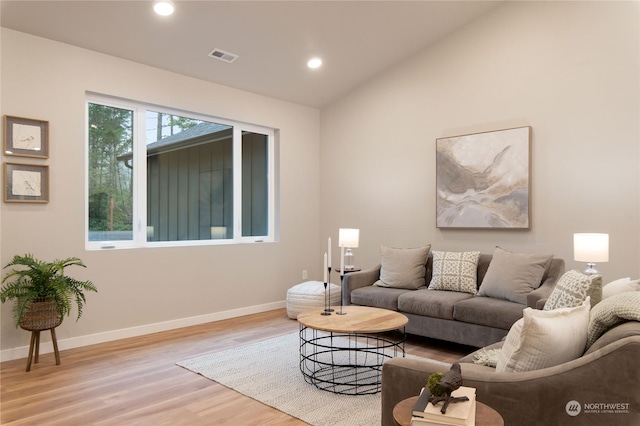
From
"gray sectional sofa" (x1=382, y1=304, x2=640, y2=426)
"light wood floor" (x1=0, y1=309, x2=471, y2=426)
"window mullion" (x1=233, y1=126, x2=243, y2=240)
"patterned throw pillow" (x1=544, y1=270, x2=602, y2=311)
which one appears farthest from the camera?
"window mullion" (x1=233, y1=126, x2=243, y2=240)

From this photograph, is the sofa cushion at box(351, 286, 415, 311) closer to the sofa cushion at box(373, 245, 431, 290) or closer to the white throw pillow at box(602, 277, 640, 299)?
the sofa cushion at box(373, 245, 431, 290)

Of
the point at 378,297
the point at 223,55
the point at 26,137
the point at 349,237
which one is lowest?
the point at 378,297

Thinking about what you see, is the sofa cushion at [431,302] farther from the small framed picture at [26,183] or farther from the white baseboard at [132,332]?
the small framed picture at [26,183]

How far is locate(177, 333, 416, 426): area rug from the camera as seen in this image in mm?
2713

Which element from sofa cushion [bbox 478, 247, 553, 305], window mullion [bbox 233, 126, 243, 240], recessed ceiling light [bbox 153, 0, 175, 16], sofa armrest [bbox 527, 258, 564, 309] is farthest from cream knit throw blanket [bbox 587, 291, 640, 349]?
window mullion [bbox 233, 126, 243, 240]

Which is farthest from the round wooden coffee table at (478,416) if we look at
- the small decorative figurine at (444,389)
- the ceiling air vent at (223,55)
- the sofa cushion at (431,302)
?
the ceiling air vent at (223,55)

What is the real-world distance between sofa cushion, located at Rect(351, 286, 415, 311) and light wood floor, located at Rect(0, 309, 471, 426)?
44 centimetres

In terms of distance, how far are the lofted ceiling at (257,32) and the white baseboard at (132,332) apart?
2703 mm

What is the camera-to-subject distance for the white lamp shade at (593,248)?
3.54 metres

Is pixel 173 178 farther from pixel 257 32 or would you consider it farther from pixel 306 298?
pixel 306 298

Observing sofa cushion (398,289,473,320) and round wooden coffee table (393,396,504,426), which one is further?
sofa cushion (398,289,473,320)

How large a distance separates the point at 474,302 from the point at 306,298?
2002 millimetres

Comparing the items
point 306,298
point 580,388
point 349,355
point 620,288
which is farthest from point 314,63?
point 580,388

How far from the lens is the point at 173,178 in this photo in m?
5.06
